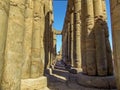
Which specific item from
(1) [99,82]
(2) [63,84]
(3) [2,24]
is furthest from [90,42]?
(3) [2,24]

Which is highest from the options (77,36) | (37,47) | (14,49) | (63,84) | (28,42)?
(77,36)

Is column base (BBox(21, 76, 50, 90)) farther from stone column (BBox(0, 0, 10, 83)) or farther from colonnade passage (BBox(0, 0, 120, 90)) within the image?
stone column (BBox(0, 0, 10, 83))

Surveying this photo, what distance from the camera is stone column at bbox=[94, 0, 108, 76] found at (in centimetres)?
624

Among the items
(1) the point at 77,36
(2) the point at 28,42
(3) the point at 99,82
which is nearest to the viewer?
(2) the point at 28,42

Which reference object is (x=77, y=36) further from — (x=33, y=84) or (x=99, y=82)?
(x=33, y=84)

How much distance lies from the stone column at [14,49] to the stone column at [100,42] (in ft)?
14.2

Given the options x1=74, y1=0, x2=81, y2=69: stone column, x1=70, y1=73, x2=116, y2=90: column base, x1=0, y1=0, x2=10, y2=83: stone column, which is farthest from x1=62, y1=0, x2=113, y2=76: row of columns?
x1=0, y1=0, x2=10, y2=83: stone column

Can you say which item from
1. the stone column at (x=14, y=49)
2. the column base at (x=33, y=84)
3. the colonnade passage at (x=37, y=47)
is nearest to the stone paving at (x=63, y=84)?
the colonnade passage at (x=37, y=47)

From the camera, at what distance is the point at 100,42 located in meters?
6.51

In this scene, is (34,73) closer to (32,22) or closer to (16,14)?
(32,22)

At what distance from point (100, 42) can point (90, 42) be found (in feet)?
1.70

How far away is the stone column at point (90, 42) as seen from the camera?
21.3 ft

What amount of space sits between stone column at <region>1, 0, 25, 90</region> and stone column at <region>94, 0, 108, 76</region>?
14.2 feet

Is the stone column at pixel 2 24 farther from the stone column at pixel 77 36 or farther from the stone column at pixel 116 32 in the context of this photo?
the stone column at pixel 77 36
